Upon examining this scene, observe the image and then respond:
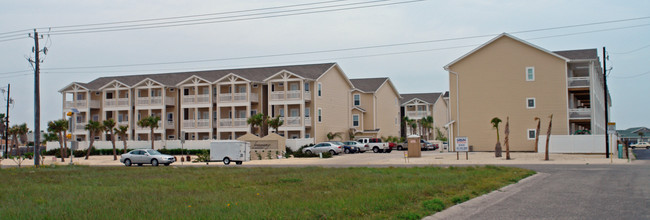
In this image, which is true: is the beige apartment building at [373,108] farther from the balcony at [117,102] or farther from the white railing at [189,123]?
the balcony at [117,102]

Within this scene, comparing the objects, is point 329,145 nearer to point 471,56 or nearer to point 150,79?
point 471,56

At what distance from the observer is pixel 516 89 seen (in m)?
50.6

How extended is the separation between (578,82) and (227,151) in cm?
3153

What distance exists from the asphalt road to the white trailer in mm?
26062

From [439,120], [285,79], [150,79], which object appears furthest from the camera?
[439,120]

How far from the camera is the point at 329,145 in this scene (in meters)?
51.1

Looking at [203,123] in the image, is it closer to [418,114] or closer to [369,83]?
[369,83]

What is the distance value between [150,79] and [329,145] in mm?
26137

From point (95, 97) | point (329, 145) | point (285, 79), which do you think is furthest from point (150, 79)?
point (329, 145)

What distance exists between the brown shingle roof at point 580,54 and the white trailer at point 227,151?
30905 mm

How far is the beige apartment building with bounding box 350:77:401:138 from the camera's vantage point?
69875 millimetres

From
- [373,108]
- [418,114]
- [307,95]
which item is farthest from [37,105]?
[418,114]

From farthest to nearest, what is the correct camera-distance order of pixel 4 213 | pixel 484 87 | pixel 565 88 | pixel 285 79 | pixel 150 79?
pixel 150 79 → pixel 285 79 → pixel 484 87 → pixel 565 88 → pixel 4 213

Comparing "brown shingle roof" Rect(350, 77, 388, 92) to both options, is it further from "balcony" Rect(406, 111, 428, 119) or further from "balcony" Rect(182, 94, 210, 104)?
"balcony" Rect(182, 94, 210, 104)
